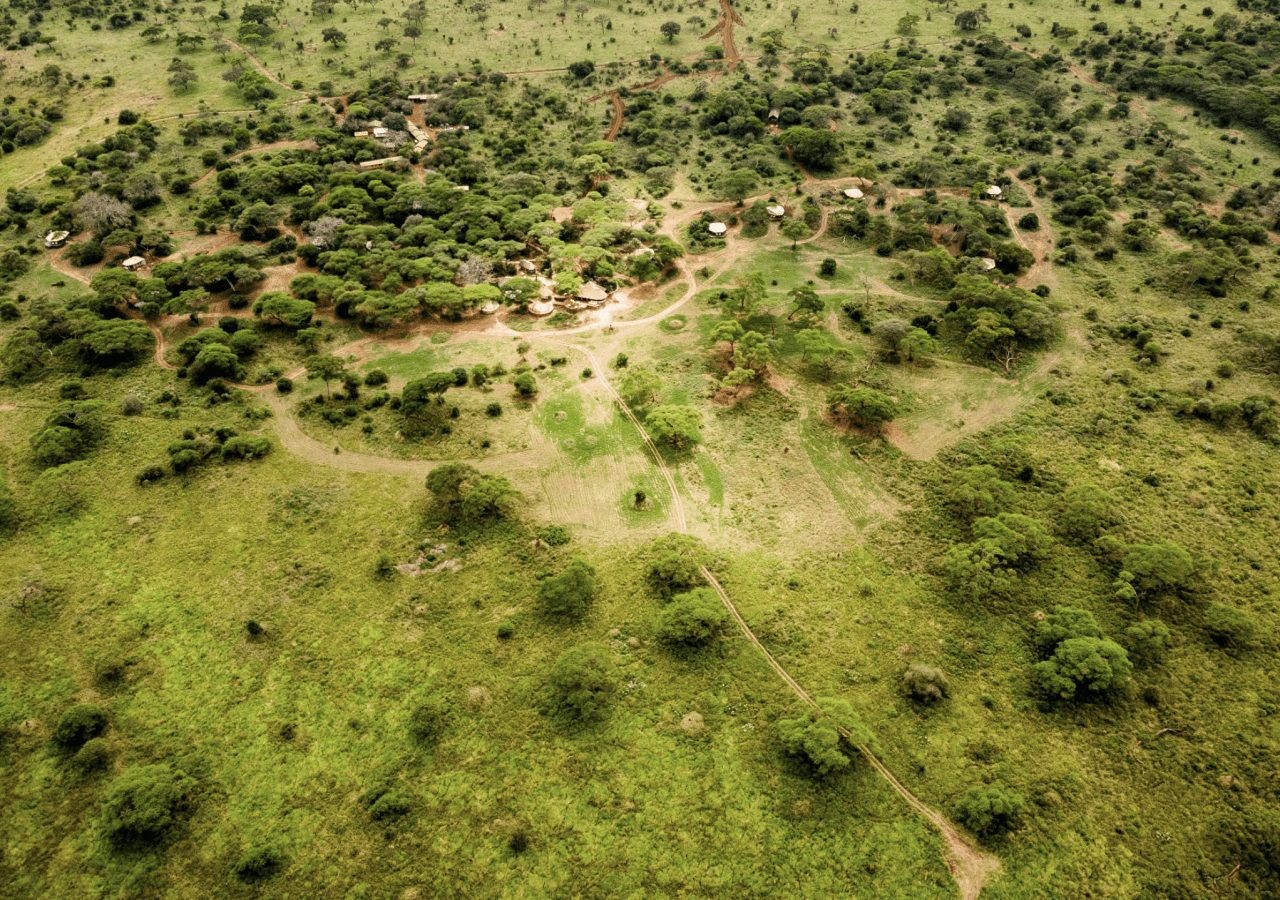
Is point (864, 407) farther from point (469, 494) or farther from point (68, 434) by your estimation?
point (68, 434)

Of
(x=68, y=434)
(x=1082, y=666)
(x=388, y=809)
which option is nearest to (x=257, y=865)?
(x=388, y=809)

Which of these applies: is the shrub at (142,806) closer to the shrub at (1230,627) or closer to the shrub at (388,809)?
the shrub at (388,809)

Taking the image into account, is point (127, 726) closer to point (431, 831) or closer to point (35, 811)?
point (35, 811)

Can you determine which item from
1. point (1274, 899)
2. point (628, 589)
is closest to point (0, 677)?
point (628, 589)

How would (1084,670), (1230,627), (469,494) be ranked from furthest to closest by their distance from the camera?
(469,494)
(1230,627)
(1084,670)

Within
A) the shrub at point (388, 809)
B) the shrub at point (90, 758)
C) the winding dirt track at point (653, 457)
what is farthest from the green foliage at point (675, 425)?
the shrub at point (90, 758)

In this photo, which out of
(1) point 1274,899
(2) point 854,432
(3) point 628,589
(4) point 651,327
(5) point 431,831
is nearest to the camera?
(1) point 1274,899
